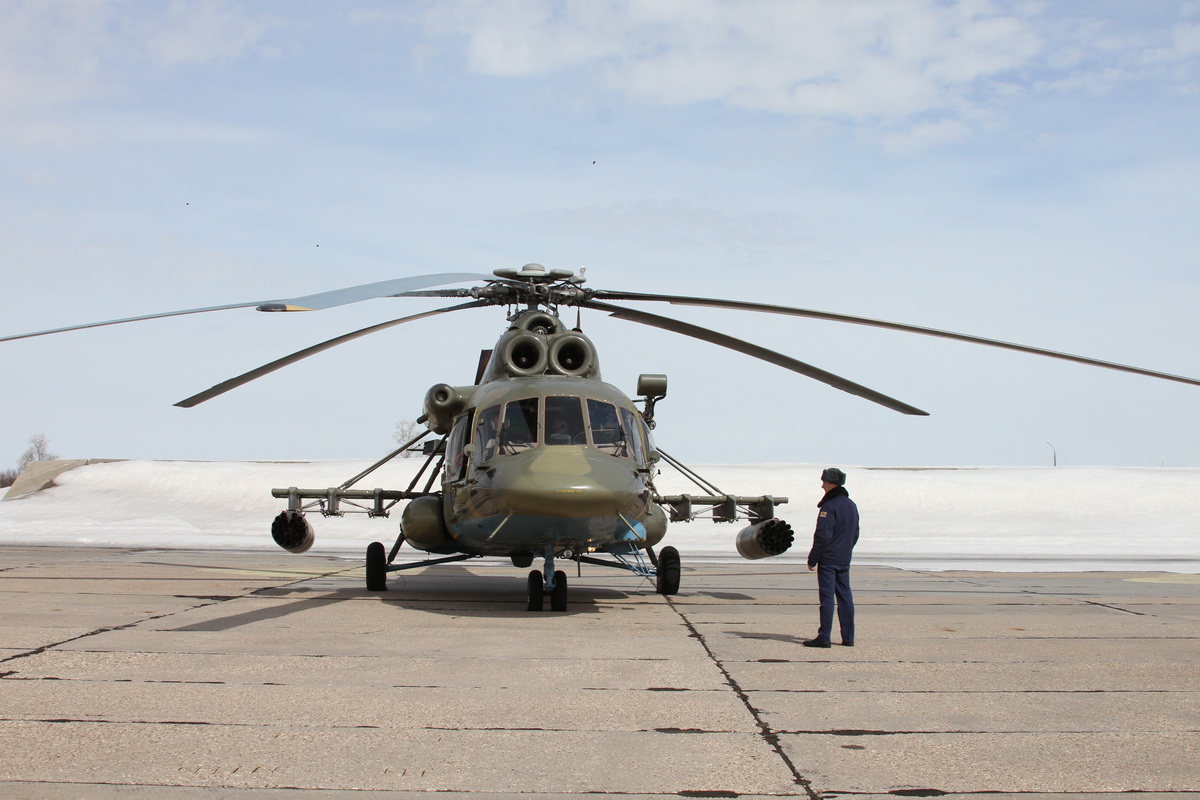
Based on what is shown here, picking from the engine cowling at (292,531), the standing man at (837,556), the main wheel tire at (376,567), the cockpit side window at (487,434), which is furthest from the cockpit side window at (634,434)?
the engine cowling at (292,531)

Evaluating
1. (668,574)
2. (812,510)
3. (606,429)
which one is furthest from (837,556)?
(812,510)

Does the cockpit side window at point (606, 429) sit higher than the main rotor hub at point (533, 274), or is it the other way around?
the main rotor hub at point (533, 274)

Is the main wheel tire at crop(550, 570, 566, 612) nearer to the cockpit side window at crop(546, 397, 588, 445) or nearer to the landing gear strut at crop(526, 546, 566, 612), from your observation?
the landing gear strut at crop(526, 546, 566, 612)

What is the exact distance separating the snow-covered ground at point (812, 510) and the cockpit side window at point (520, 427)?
15.4 metres

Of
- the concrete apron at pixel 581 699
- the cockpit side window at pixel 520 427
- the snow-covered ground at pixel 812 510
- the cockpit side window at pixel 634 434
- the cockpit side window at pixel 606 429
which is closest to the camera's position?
the concrete apron at pixel 581 699

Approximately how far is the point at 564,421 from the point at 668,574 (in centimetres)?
339

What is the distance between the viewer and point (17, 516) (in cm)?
3303

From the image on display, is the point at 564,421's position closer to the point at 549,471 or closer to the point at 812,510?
the point at 549,471

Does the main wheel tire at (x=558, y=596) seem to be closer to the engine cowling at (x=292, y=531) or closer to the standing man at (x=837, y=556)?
the standing man at (x=837, y=556)

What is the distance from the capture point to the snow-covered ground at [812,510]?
27.2 metres

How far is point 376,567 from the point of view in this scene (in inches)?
514

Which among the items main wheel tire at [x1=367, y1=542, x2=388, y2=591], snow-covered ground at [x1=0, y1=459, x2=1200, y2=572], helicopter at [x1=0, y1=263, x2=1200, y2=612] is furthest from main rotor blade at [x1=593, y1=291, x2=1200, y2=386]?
snow-covered ground at [x1=0, y1=459, x2=1200, y2=572]

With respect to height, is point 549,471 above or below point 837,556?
above

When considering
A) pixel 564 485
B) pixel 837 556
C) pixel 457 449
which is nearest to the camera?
pixel 837 556
